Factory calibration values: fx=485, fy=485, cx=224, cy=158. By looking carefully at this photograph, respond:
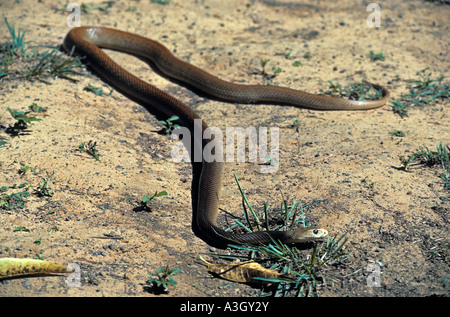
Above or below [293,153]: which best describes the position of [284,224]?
below

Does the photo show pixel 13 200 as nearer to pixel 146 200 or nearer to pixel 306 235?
pixel 146 200

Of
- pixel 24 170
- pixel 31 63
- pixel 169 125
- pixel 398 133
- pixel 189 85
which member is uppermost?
pixel 31 63

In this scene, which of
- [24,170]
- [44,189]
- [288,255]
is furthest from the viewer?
[24,170]

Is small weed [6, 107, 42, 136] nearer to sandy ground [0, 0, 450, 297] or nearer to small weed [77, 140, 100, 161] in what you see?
sandy ground [0, 0, 450, 297]

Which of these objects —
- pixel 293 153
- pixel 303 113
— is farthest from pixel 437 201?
pixel 303 113

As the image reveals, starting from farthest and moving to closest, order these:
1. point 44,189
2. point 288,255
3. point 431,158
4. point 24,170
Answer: point 431,158
point 24,170
point 44,189
point 288,255

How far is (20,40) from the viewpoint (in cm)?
713

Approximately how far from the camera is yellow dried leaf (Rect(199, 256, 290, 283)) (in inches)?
160

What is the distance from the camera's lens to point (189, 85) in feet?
24.4

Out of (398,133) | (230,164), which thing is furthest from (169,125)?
(398,133)

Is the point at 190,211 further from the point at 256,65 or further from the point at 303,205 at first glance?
the point at 256,65

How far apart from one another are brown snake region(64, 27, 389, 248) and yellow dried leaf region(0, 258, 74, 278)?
1.41 meters

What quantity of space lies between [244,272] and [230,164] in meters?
1.84

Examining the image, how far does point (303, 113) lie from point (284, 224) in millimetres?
2397
